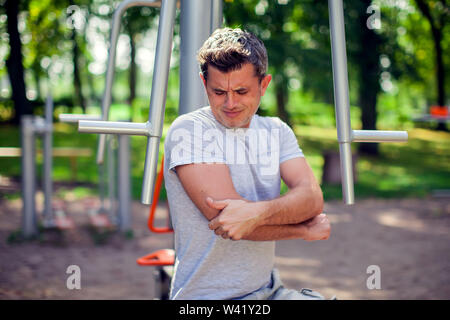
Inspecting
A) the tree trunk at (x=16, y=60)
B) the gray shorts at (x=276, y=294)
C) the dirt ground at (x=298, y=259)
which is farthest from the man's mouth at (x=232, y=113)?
the tree trunk at (x=16, y=60)

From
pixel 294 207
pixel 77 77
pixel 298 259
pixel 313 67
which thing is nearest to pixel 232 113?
pixel 294 207

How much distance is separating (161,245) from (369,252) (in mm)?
2163

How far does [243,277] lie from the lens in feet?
5.46

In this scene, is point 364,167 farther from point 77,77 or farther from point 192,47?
point 77,77

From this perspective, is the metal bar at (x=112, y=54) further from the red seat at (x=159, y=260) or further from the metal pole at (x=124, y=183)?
the metal pole at (x=124, y=183)

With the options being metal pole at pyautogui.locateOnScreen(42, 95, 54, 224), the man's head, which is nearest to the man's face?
the man's head

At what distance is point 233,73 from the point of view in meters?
1.57

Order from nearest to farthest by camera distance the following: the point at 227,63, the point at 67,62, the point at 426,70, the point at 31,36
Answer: the point at 227,63 → the point at 31,36 → the point at 426,70 → the point at 67,62

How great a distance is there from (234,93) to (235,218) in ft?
1.30

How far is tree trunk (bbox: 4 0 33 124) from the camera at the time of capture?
565 inches

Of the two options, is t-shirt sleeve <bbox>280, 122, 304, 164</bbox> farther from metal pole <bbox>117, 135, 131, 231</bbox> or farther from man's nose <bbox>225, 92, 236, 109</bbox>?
metal pole <bbox>117, 135, 131, 231</bbox>

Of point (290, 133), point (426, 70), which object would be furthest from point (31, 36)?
point (290, 133)

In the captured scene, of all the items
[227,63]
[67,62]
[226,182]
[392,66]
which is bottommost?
[226,182]

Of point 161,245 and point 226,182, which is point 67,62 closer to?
point 161,245
